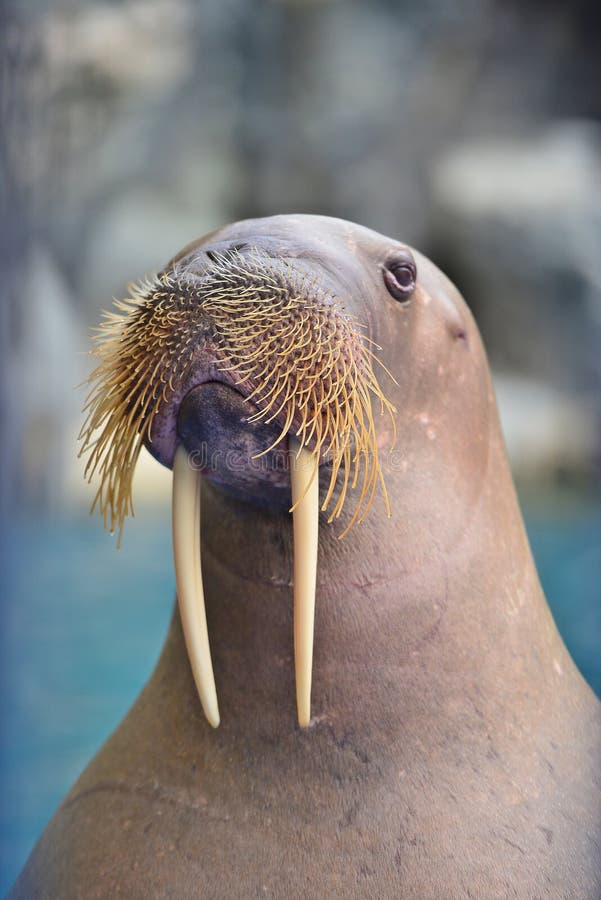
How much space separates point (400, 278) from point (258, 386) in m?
0.45

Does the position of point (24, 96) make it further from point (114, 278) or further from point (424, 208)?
point (424, 208)

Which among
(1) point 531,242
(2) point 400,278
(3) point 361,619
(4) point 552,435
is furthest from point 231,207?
(3) point 361,619

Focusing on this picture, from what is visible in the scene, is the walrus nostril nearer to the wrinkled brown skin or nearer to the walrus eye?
the wrinkled brown skin

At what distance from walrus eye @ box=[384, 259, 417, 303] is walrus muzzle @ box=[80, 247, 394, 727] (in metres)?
0.15

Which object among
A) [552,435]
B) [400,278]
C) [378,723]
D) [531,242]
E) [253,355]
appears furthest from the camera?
[531,242]

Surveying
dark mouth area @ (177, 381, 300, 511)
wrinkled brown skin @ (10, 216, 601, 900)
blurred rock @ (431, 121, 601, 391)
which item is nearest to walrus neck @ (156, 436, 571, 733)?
wrinkled brown skin @ (10, 216, 601, 900)

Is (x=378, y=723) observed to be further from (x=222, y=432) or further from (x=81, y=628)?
(x=81, y=628)

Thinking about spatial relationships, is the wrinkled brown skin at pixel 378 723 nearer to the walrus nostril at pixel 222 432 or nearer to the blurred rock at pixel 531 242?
the walrus nostril at pixel 222 432

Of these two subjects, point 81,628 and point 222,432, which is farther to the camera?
point 81,628

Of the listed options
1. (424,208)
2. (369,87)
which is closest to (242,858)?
(369,87)

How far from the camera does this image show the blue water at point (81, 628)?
187cm

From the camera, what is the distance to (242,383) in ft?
4.49

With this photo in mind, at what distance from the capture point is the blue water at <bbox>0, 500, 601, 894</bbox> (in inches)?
73.4

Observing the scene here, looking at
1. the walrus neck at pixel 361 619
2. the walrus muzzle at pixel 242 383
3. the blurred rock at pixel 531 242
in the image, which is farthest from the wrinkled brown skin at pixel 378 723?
the blurred rock at pixel 531 242
